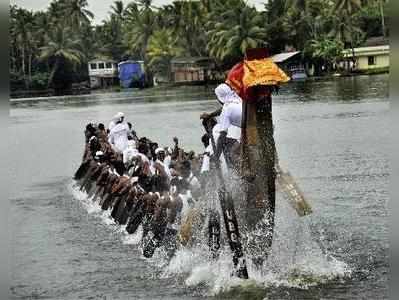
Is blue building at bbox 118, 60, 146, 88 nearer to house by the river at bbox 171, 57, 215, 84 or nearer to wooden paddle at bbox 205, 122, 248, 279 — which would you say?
house by the river at bbox 171, 57, 215, 84

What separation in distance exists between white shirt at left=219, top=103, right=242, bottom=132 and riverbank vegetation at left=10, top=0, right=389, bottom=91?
136ft

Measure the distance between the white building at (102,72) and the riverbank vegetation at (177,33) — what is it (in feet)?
2.74

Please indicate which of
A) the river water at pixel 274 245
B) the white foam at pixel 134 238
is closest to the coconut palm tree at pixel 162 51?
the river water at pixel 274 245

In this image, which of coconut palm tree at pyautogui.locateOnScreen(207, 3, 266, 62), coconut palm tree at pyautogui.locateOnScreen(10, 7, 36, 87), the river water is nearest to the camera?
the river water

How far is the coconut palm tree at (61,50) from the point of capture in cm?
7481

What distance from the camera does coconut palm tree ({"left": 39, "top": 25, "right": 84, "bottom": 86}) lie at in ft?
245

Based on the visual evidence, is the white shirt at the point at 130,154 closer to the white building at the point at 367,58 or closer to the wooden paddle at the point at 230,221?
the wooden paddle at the point at 230,221

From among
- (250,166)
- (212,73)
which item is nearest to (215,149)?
(250,166)

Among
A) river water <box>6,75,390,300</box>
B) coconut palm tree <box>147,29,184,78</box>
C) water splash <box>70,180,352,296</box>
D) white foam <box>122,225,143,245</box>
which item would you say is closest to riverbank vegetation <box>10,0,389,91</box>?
coconut palm tree <box>147,29,184,78</box>

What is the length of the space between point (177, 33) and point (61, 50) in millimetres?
10309

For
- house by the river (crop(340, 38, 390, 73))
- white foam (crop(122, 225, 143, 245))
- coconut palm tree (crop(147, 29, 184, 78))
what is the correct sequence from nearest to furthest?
1. white foam (crop(122, 225, 143, 245))
2. house by the river (crop(340, 38, 390, 73))
3. coconut palm tree (crop(147, 29, 184, 78))

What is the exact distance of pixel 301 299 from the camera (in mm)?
8703

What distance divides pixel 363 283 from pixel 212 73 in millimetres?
60668

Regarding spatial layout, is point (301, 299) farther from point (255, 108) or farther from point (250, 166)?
point (255, 108)
